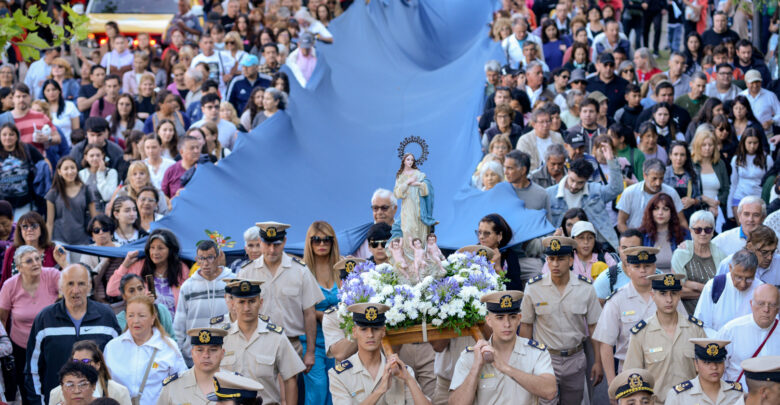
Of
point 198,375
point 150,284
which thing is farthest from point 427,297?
point 150,284

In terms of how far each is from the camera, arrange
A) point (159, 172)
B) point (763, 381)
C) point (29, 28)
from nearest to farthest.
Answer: point (29, 28) → point (763, 381) → point (159, 172)

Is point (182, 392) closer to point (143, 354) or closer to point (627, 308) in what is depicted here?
point (143, 354)

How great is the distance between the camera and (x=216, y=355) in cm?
834

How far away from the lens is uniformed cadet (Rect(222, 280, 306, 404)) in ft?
29.2

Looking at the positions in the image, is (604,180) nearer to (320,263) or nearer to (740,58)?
(320,263)

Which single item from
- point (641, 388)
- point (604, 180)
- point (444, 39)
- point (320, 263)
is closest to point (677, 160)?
point (604, 180)

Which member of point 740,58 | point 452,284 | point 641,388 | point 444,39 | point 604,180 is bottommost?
point 641,388

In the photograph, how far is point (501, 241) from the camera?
10641 millimetres

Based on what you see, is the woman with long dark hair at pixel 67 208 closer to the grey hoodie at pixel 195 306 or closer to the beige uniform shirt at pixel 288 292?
the grey hoodie at pixel 195 306

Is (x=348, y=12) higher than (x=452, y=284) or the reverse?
higher

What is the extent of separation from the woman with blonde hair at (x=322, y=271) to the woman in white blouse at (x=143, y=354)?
138cm

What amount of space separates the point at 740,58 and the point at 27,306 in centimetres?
1219

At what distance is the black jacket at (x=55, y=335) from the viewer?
9672 mm

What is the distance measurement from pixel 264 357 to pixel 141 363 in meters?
0.98
